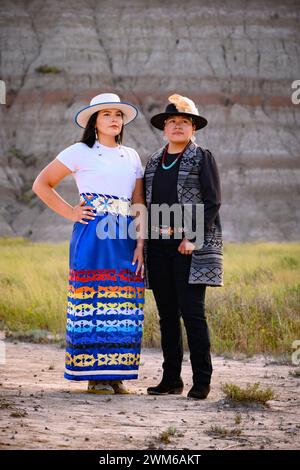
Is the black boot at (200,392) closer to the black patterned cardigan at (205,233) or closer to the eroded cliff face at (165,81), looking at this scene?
the black patterned cardigan at (205,233)

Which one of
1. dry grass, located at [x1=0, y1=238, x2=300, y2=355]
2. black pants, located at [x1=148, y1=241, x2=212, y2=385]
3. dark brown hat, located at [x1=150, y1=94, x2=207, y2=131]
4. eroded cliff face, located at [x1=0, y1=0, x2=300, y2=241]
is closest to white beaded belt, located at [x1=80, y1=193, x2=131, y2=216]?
black pants, located at [x1=148, y1=241, x2=212, y2=385]

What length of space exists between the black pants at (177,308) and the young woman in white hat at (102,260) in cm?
14

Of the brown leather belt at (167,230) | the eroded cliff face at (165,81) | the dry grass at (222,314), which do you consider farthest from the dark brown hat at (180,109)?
the eroded cliff face at (165,81)

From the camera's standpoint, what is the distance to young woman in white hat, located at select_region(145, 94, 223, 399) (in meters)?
5.94

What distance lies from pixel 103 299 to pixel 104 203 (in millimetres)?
700

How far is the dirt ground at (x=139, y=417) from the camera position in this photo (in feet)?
15.0

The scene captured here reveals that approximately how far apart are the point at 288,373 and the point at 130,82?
1784 inches

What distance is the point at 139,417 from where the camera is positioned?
5316mm

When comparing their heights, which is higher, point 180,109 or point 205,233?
point 180,109

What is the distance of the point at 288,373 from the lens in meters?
7.46

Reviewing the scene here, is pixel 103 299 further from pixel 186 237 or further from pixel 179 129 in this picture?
pixel 179 129

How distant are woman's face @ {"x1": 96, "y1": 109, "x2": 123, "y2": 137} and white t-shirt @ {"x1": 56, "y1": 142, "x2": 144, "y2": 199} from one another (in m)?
0.14

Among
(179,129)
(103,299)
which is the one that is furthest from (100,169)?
(103,299)
